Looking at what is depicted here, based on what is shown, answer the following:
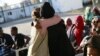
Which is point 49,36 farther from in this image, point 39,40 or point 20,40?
point 20,40

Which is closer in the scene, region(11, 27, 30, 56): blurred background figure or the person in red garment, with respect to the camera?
region(11, 27, 30, 56): blurred background figure

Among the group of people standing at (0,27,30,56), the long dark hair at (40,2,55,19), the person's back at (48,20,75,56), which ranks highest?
the long dark hair at (40,2,55,19)

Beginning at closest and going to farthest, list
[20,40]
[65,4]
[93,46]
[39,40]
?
[93,46] → [39,40] → [20,40] → [65,4]

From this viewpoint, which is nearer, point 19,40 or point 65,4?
point 19,40

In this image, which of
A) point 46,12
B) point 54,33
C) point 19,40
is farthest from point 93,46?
point 19,40

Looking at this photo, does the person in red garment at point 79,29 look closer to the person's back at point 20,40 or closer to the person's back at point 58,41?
the person's back at point 20,40

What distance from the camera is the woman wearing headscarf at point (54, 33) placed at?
4.77 m

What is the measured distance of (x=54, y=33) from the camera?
188 inches

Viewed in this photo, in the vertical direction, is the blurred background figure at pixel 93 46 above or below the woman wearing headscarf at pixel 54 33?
above

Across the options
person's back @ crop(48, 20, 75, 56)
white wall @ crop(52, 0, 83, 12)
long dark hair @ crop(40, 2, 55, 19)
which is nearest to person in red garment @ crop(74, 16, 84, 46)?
person's back @ crop(48, 20, 75, 56)

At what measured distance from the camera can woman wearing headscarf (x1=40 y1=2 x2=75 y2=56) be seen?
15.6ft

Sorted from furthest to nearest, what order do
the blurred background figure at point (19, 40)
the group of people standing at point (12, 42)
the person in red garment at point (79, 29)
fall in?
the person in red garment at point (79, 29), the blurred background figure at point (19, 40), the group of people standing at point (12, 42)

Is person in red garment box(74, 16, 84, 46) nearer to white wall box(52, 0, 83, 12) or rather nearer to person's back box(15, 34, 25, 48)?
person's back box(15, 34, 25, 48)

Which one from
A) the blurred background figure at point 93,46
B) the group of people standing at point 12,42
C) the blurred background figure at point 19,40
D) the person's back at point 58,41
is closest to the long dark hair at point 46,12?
the person's back at point 58,41
